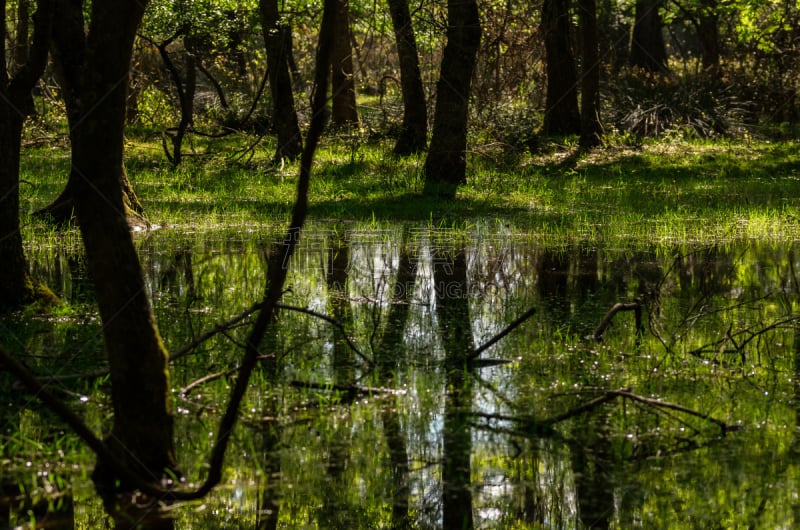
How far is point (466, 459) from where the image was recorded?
4.99 meters

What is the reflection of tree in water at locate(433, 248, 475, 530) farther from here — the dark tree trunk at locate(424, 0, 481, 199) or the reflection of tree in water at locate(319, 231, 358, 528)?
the dark tree trunk at locate(424, 0, 481, 199)

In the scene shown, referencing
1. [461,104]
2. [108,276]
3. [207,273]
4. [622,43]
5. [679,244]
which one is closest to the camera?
[108,276]

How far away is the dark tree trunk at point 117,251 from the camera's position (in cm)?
432

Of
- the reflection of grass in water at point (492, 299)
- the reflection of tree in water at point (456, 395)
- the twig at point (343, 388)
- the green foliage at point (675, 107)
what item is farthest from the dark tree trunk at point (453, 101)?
the twig at point (343, 388)

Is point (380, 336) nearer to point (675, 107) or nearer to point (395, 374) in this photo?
point (395, 374)

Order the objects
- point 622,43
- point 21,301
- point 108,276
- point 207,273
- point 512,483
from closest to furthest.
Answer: point 108,276 < point 512,483 < point 21,301 < point 207,273 < point 622,43

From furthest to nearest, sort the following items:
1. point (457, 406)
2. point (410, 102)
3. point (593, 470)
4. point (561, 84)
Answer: point (561, 84)
point (410, 102)
point (457, 406)
point (593, 470)

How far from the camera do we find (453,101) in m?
15.5

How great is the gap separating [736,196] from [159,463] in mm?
12750

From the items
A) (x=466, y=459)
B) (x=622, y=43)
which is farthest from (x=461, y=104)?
(x=622, y=43)

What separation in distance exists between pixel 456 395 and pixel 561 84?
17.7m

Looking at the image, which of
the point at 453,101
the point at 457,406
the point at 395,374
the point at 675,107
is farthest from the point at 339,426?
the point at 675,107

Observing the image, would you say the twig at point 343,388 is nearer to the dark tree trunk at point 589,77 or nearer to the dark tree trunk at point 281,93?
the dark tree trunk at point 281,93

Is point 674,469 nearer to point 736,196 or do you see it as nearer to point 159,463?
point 159,463
